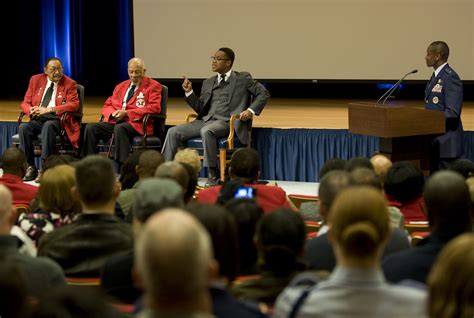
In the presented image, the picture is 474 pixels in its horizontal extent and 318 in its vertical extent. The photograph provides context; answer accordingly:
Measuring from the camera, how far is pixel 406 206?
12.7 feet

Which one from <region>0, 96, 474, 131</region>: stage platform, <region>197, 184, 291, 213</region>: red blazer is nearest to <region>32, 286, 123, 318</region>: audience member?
<region>197, 184, 291, 213</region>: red blazer

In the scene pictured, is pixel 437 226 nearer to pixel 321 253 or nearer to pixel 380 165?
pixel 321 253

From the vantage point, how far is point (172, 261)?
1.53 meters

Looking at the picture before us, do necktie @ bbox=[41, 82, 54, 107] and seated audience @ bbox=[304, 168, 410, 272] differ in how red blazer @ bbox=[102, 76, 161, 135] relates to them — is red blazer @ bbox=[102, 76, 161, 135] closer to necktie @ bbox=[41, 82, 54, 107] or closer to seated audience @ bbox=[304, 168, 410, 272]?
necktie @ bbox=[41, 82, 54, 107]

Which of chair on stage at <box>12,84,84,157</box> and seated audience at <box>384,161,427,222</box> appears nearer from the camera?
seated audience at <box>384,161,427,222</box>

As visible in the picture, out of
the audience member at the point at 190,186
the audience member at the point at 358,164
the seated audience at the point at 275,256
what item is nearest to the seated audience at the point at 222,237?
the seated audience at the point at 275,256

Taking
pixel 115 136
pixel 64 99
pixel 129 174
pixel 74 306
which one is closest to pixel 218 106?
pixel 115 136

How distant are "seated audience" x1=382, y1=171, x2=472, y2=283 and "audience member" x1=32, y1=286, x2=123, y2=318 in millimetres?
1178

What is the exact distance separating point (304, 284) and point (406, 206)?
1.91 metres

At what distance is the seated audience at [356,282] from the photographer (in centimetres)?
192

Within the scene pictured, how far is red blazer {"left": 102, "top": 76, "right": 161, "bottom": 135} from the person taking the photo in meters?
7.41

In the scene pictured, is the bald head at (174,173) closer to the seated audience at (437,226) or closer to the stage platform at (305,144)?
the seated audience at (437,226)

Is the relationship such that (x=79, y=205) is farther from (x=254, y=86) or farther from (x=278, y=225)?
(x=254, y=86)

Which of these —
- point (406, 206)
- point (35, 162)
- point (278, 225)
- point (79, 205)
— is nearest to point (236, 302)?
point (278, 225)
